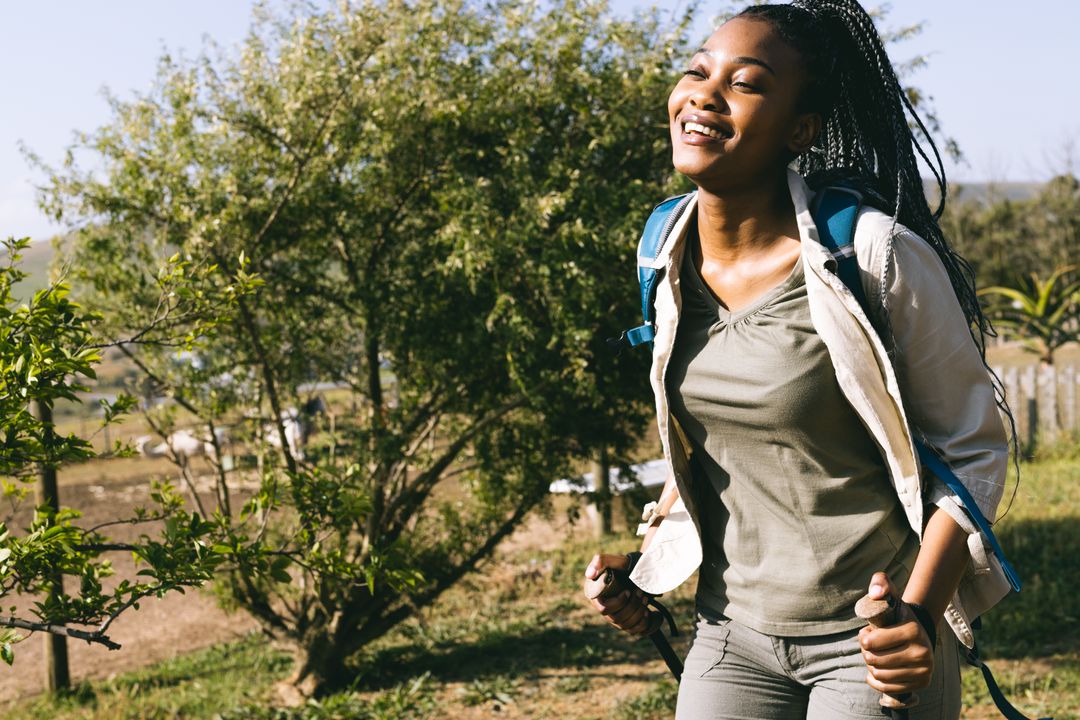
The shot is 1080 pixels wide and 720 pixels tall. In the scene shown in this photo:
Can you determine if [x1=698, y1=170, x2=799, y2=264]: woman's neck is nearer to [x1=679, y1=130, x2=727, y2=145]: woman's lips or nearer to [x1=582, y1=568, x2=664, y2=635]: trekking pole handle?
[x1=679, y1=130, x2=727, y2=145]: woman's lips

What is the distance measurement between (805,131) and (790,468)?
0.63 m

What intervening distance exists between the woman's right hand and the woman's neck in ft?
2.20

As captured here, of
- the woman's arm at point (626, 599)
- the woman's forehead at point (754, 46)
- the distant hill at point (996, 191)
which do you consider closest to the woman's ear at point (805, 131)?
the woman's forehead at point (754, 46)

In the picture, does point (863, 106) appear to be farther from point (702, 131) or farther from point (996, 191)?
point (996, 191)

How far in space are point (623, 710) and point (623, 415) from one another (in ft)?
5.50

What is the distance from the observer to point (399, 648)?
7.05 meters

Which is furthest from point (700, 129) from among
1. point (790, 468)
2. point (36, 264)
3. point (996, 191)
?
point (996, 191)

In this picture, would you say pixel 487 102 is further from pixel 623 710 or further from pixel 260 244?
pixel 623 710

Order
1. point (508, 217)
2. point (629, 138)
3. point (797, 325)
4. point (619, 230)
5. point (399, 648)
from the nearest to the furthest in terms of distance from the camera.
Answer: point (797, 325)
point (619, 230)
point (508, 217)
point (629, 138)
point (399, 648)

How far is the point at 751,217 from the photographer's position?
2.05 metres

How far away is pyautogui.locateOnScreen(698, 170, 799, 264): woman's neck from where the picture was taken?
204 cm

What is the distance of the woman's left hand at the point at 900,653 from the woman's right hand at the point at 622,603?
62cm

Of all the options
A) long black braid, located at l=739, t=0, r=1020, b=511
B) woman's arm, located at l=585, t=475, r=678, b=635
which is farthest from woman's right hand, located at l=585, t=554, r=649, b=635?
long black braid, located at l=739, t=0, r=1020, b=511

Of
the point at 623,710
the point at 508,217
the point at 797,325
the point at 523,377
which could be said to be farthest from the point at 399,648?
the point at 797,325
